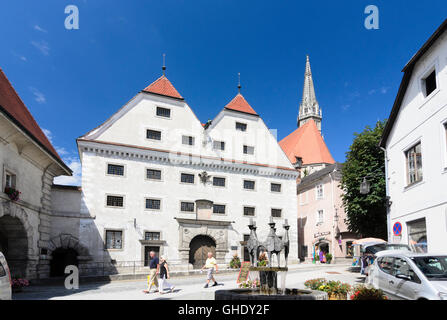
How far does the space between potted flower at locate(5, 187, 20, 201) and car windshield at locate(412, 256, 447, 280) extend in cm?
1635

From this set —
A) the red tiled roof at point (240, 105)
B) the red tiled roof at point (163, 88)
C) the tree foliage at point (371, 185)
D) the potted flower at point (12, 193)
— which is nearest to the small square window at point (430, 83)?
the tree foliage at point (371, 185)

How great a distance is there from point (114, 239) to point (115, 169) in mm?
4888

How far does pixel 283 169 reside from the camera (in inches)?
1329

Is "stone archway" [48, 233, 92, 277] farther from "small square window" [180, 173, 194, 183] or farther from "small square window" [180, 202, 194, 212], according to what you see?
"small square window" [180, 173, 194, 183]

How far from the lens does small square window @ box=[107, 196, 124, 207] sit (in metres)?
27.7

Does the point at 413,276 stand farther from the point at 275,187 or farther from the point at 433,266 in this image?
the point at 275,187

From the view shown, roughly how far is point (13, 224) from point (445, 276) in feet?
61.4

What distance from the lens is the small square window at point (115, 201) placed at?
2772cm

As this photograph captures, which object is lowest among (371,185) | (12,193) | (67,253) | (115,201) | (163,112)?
(67,253)

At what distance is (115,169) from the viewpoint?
93.1ft

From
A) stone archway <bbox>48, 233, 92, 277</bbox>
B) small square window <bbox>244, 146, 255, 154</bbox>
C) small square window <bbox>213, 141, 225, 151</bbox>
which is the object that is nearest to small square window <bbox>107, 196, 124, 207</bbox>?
stone archway <bbox>48, 233, 92, 277</bbox>

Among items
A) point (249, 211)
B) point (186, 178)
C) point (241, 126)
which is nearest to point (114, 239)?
point (186, 178)
